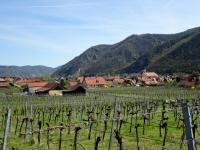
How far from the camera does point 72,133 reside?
74.6 ft

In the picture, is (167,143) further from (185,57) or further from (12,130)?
(185,57)

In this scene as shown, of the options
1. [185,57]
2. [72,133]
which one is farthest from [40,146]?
[185,57]

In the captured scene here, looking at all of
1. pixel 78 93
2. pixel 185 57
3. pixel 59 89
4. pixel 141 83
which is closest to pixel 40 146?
pixel 78 93

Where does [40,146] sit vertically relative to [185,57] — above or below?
below

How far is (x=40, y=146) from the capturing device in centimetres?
1861

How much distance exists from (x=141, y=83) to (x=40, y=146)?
103586 millimetres

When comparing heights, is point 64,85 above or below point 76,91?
above

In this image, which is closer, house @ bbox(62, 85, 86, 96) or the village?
house @ bbox(62, 85, 86, 96)

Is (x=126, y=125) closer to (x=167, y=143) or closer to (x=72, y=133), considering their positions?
(x=72, y=133)

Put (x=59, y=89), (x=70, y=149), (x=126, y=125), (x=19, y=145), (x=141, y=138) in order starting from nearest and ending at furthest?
(x=70, y=149) < (x=19, y=145) < (x=141, y=138) < (x=126, y=125) < (x=59, y=89)

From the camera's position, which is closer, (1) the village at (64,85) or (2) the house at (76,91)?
(2) the house at (76,91)

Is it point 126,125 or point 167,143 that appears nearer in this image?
point 167,143

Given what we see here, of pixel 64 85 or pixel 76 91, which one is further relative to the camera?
pixel 64 85

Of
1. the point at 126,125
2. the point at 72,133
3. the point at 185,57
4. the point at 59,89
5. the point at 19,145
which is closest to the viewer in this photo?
the point at 19,145
